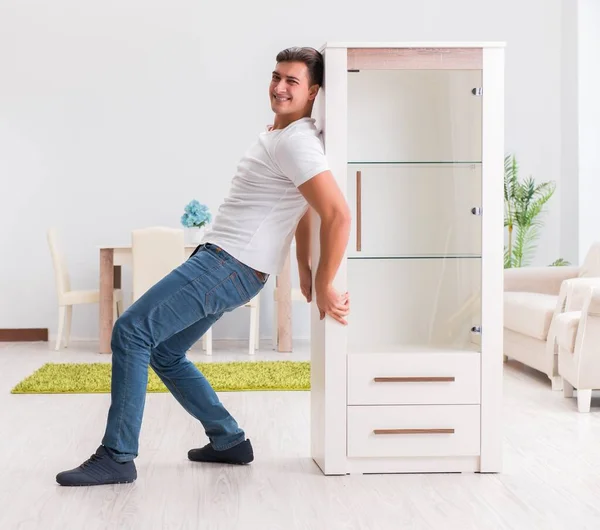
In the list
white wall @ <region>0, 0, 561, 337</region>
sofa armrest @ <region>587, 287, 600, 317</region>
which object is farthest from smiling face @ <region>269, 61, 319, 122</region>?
white wall @ <region>0, 0, 561, 337</region>

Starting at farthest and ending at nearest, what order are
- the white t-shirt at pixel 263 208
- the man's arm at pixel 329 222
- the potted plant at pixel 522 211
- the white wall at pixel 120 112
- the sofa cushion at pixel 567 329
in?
1. the potted plant at pixel 522 211
2. the white wall at pixel 120 112
3. the sofa cushion at pixel 567 329
4. the white t-shirt at pixel 263 208
5. the man's arm at pixel 329 222

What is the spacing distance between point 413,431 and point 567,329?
1.63m

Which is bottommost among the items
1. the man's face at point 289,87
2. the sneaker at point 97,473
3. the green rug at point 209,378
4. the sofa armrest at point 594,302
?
the sneaker at point 97,473

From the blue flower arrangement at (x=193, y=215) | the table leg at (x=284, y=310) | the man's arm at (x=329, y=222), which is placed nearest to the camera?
the man's arm at (x=329, y=222)

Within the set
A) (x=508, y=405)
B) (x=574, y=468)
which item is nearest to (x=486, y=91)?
(x=574, y=468)

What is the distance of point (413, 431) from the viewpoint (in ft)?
9.91

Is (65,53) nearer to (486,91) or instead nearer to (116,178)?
(116,178)

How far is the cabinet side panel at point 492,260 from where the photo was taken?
300 cm

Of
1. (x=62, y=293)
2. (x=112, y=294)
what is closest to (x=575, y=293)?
(x=112, y=294)

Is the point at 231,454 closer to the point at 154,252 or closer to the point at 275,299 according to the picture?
the point at 154,252

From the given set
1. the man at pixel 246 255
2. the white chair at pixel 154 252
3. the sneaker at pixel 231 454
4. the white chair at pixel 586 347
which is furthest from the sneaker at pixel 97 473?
the white chair at pixel 154 252

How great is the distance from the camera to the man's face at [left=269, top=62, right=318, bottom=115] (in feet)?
9.50

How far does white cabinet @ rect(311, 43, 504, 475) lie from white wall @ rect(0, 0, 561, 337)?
13.7 feet

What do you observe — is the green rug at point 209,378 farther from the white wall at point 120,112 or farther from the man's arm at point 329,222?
the man's arm at point 329,222
